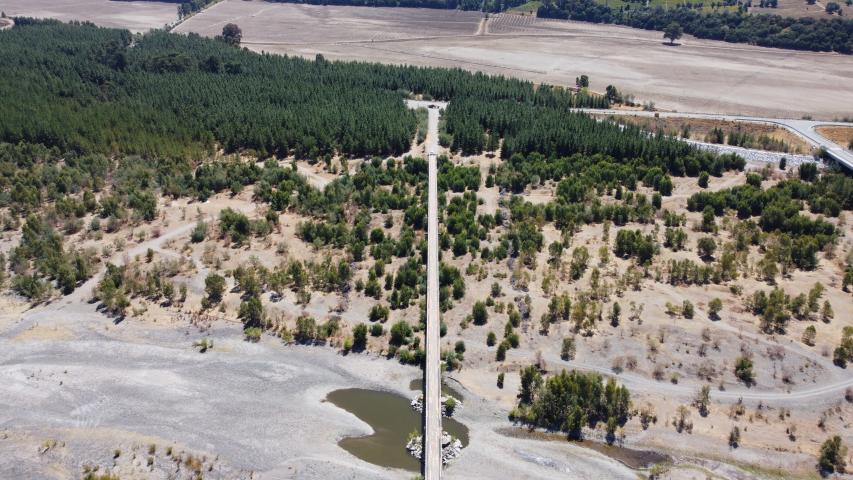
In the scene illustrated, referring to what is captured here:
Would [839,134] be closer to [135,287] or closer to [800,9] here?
[135,287]

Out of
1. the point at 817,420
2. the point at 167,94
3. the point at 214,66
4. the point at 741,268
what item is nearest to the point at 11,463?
the point at 817,420

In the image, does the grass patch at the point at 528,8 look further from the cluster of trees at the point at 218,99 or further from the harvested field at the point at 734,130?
the harvested field at the point at 734,130

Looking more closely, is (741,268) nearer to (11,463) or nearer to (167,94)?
(11,463)

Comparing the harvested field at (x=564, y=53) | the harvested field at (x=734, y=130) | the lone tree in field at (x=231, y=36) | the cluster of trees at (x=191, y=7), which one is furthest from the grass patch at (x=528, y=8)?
the harvested field at (x=734, y=130)

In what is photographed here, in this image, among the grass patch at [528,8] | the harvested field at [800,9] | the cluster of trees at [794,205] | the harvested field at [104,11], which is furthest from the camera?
the grass patch at [528,8]

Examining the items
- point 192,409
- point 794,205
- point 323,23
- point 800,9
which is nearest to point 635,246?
point 794,205

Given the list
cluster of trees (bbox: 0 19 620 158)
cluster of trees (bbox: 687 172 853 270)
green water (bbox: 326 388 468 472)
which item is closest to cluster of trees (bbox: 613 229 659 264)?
cluster of trees (bbox: 687 172 853 270)
